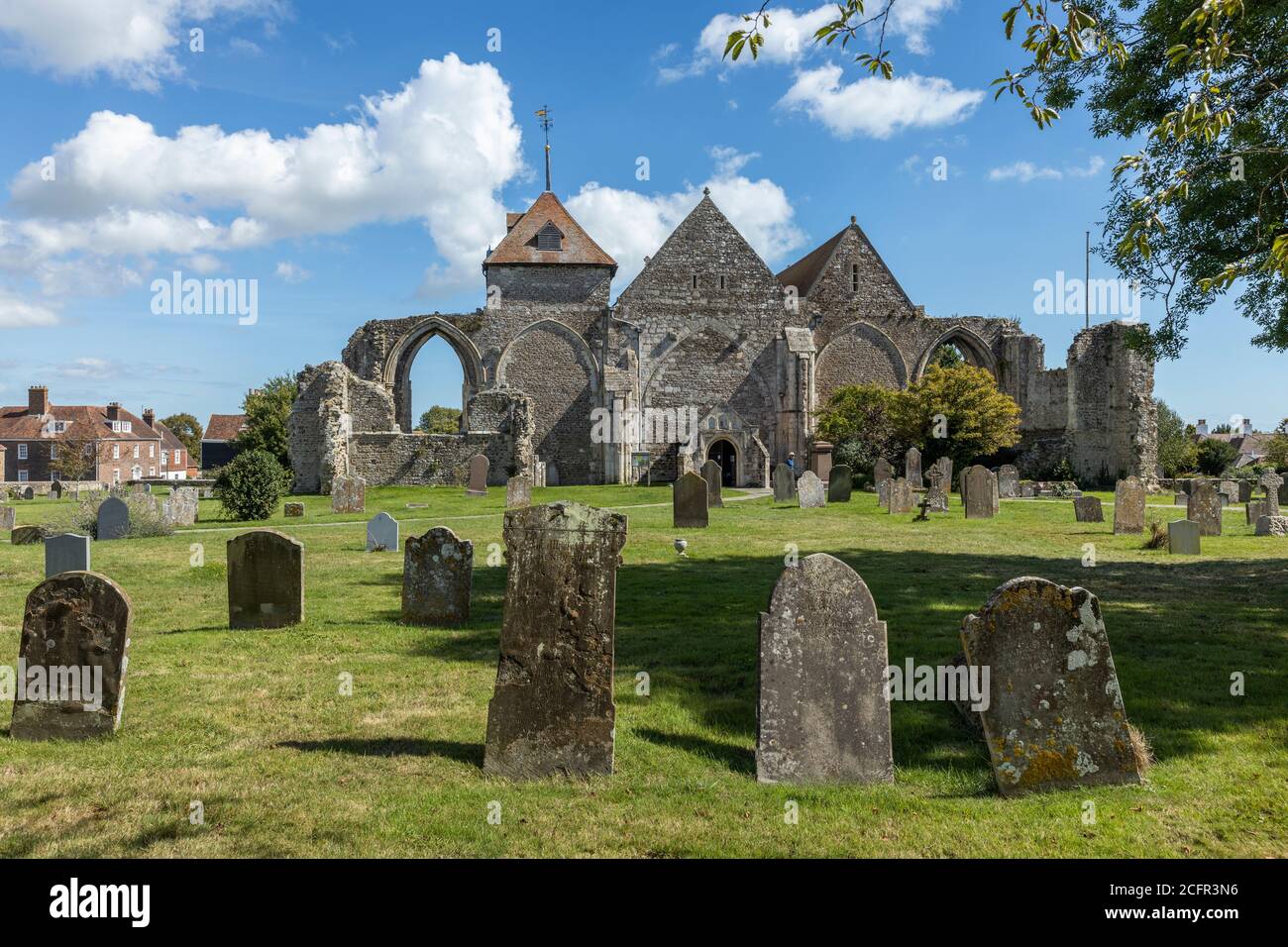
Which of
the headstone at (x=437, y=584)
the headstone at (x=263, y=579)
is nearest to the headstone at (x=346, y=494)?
the headstone at (x=263, y=579)

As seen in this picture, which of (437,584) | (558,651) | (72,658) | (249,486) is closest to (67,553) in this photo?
(437,584)

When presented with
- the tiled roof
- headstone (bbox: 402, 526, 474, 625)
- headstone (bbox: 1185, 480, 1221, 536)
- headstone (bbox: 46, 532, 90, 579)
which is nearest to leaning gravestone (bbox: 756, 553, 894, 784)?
headstone (bbox: 402, 526, 474, 625)

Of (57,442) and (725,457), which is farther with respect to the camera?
(57,442)

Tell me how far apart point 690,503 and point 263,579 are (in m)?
9.95

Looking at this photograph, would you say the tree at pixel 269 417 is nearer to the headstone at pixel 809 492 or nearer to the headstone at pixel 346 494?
the headstone at pixel 346 494

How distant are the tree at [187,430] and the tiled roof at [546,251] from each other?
62.8m

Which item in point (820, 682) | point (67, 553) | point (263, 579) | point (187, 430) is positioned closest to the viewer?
point (820, 682)

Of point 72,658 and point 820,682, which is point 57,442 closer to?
point 72,658

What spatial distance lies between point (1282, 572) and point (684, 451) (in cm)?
2450

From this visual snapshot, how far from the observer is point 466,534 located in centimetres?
1585

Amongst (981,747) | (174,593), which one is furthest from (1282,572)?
(174,593)

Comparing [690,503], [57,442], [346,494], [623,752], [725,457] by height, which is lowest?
[623,752]

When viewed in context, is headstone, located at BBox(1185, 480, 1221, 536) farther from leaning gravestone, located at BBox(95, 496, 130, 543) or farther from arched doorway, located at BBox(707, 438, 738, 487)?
arched doorway, located at BBox(707, 438, 738, 487)

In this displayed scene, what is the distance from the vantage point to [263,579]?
803 centimetres
